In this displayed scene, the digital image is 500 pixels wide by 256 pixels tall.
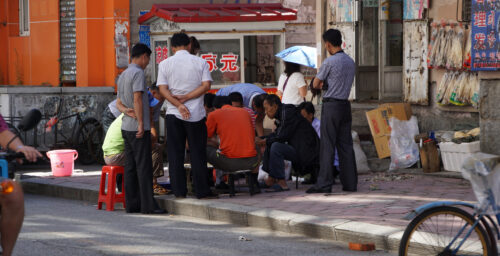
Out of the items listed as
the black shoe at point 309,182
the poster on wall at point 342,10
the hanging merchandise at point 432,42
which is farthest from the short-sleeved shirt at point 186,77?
the poster on wall at point 342,10

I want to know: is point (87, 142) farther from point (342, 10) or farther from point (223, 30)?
point (342, 10)

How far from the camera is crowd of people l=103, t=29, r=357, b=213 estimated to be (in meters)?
9.87

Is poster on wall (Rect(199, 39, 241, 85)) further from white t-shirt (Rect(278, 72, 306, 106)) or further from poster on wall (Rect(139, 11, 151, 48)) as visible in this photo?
white t-shirt (Rect(278, 72, 306, 106))

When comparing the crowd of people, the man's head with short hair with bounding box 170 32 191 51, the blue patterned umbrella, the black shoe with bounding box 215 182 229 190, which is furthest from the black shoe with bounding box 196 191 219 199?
the blue patterned umbrella

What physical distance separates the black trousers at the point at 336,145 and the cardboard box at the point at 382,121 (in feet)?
10.2

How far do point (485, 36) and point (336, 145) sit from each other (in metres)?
2.72

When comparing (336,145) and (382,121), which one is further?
(382,121)

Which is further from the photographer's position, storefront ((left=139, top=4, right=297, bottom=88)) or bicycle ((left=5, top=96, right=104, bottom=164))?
storefront ((left=139, top=4, right=297, bottom=88))

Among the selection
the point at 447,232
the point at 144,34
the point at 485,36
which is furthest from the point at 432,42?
the point at 447,232

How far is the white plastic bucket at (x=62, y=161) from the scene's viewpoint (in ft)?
44.1

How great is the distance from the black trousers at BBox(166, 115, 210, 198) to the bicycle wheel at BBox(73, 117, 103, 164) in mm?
6450

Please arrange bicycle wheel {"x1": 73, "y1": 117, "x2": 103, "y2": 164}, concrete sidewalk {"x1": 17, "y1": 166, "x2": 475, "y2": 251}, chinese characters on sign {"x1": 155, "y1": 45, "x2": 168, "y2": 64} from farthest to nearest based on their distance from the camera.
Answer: chinese characters on sign {"x1": 155, "y1": 45, "x2": 168, "y2": 64} → bicycle wheel {"x1": 73, "y1": 117, "x2": 103, "y2": 164} → concrete sidewalk {"x1": 17, "y1": 166, "x2": 475, "y2": 251}

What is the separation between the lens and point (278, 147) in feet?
35.2

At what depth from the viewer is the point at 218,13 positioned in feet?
57.5
